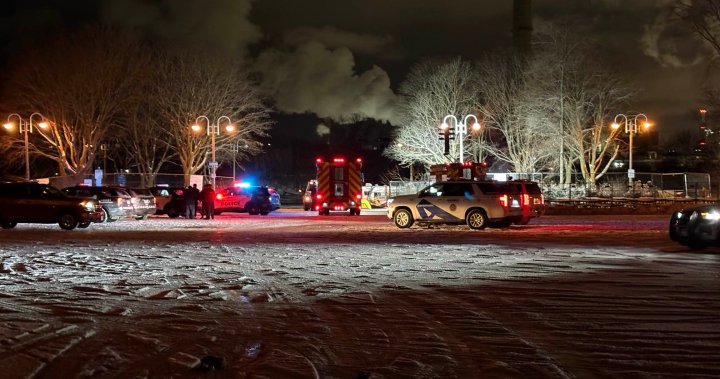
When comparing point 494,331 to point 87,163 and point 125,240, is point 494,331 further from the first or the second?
point 87,163

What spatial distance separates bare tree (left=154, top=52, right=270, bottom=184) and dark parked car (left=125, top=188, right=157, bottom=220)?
63.0 feet

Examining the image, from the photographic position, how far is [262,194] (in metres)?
36.4

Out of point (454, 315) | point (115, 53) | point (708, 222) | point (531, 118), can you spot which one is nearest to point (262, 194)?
point (115, 53)

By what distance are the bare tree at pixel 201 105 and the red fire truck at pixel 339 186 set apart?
19.9 meters

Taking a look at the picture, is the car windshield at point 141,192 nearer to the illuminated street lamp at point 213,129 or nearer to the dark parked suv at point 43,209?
the dark parked suv at point 43,209

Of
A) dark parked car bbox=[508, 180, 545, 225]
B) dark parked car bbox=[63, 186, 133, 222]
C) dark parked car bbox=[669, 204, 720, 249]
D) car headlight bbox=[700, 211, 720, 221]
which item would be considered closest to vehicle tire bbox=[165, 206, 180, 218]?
dark parked car bbox=[63, 186, 133, 222]

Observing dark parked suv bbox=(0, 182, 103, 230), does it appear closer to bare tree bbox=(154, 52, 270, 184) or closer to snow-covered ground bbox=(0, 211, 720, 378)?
snow-covered ground bbox=(0, 211, 720, 378)

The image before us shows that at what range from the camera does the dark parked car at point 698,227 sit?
14.8m

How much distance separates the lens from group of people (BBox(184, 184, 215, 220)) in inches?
1212

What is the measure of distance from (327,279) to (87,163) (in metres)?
42.7

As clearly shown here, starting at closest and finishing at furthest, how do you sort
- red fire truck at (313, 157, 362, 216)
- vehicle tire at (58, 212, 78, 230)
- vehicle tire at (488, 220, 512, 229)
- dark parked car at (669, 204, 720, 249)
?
dark parked car at (669, 204, 720, 249)
vehicle tire at (488, 220, 512, 229)
vehicle tire at (58, 212, 78, 230)
red fire truck at (313, 157, 362, 216)

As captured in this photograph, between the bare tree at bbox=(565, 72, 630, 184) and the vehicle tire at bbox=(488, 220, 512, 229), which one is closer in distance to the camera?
the vehicle tire at bbox=(488, 220, 512, 229)

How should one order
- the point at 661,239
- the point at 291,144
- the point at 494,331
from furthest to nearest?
1. the point at 291,144
2. the point at 661,239
3. the point at 494,331

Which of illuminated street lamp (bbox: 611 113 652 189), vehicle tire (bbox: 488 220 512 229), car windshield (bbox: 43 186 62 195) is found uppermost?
illuminated street lamp (bbox: 611 113 652 189)
